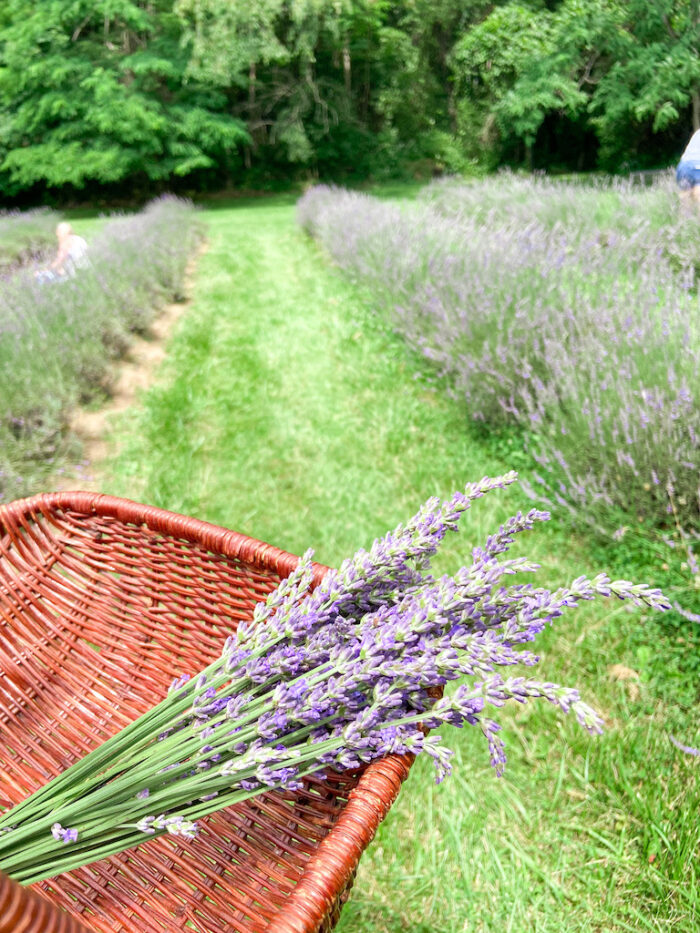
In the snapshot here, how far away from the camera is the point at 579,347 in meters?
2.50

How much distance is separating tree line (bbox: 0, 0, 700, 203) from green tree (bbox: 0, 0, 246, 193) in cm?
6

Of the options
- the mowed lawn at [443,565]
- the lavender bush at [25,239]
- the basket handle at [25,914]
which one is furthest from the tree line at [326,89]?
the basket handle at [25,914]

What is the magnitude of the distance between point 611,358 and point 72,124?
20.8 meters

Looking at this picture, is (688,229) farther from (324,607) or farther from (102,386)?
(324,607)

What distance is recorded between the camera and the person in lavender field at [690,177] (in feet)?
15.2

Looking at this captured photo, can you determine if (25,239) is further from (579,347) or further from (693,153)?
(579,347)

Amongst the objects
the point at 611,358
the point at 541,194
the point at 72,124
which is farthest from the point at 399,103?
the point at 611,358

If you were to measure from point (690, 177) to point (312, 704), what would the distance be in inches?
227

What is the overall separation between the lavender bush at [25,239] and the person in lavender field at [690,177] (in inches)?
331

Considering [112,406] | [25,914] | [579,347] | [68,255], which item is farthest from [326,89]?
[25,914]

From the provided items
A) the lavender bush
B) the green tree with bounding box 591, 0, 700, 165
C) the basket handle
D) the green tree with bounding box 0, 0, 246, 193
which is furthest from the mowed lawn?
the green tree with bounding box 0, 0, 246, 193

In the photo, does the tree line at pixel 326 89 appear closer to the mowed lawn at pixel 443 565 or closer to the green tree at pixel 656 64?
the green tree at pixel 656 64

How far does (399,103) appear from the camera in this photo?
839 inches

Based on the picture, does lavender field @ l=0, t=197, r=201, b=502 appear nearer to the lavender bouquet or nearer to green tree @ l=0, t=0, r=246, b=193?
the lavender bouquet
